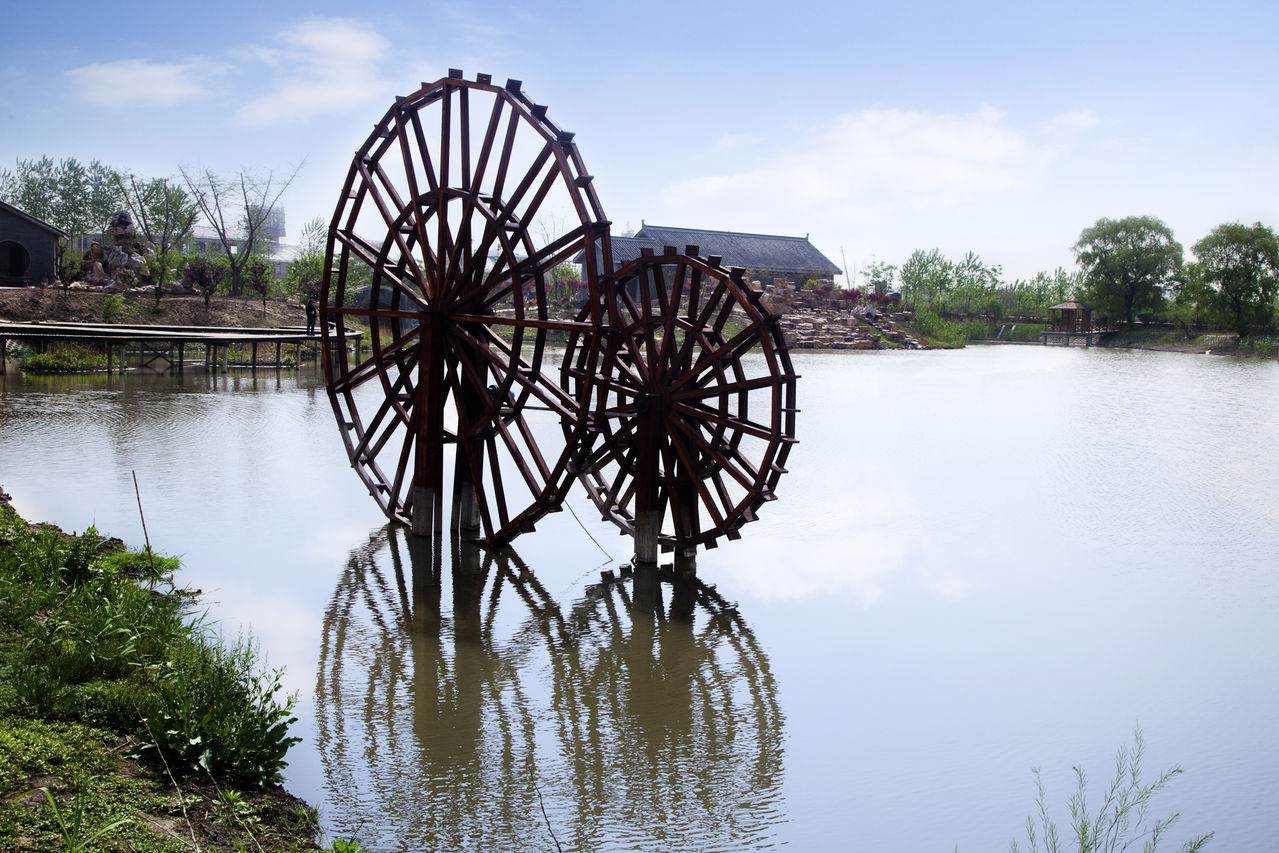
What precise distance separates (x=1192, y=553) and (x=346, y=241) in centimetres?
917

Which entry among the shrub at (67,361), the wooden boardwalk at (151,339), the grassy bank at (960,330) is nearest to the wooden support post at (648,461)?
the wooden boardwalk at (151,339)

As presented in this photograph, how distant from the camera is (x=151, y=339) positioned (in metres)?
23.4

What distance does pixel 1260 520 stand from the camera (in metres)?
11.9

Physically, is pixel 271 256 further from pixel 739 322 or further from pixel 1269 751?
pixel 1269 751

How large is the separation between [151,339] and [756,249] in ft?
121

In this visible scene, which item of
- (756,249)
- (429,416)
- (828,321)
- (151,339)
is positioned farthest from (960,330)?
(429,416)

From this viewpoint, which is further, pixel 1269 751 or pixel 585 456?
pixel 585 456

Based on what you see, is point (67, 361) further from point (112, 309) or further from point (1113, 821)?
point (1113, 821)

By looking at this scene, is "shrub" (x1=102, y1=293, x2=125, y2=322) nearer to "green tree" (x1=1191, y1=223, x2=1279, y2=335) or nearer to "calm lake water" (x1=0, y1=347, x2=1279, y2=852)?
"calm lake water" (x1=0, y1=347, x2=1279, y2=852)

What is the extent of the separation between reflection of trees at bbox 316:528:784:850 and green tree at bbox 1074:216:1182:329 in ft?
180

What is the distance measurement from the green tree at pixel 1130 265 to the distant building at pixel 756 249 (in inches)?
584

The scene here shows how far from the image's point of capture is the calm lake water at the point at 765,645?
17.2 ft

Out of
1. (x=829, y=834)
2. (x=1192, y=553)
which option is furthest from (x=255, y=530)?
(x=1192, y=553)

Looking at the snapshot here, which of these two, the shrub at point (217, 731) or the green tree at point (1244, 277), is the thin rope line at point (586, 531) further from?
the green tree at point (1244, 277)
